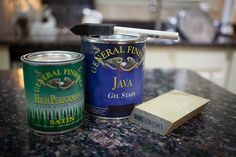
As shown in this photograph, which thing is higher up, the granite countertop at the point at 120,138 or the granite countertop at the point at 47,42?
the granite countertop at the point at 47,42

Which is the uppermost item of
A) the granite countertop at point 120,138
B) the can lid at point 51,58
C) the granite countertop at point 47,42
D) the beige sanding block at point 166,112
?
the can lid at point 51,58

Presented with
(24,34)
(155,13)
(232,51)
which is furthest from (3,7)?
(232,51)

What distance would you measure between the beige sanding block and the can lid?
0.14 m

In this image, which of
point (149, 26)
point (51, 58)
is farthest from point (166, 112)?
point (149, 26)

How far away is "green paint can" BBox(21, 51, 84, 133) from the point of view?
36cm

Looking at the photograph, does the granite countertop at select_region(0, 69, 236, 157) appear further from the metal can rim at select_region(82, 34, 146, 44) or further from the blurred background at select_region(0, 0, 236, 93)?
the blurred background at select_region(0, 0, 236, 93)

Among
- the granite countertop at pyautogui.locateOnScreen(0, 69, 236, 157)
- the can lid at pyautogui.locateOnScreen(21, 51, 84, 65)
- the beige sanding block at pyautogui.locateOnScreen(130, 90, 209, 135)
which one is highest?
the can lid at pyautogui.locateOnScreen(21, 51, 84, 65)

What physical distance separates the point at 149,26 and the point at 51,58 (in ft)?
5.21

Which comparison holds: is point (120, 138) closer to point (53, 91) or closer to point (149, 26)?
point (53, 91)

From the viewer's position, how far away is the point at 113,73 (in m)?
0.41

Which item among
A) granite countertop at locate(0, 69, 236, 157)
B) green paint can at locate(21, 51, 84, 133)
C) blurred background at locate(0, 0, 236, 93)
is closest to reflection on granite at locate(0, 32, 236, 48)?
blurred background at locate(0, 0, 236, 93)

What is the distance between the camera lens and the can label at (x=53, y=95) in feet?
1.18

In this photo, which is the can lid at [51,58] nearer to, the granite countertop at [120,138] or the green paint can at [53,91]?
the green paint can at [53,91]

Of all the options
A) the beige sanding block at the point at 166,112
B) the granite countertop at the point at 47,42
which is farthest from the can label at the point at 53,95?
the granite countertop at the point at 47,42
